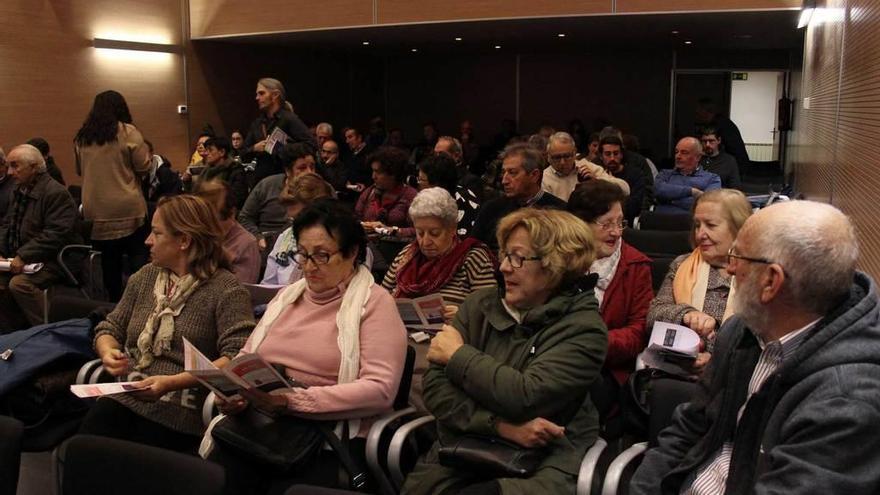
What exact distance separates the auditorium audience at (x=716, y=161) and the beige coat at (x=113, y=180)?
4.73 metres

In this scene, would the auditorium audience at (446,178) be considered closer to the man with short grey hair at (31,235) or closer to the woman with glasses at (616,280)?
the woman with glasses at (616,280)

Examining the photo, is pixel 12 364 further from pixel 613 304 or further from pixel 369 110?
pixel 369 110

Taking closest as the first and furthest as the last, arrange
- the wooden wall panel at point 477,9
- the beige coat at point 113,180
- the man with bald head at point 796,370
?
the man with bald head at point 796,370
the beige coat at point 113,180
the wooden wall panel at point 477,9

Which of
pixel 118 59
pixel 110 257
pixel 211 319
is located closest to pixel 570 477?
pixel 211 319

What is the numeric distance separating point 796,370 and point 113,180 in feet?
17.6

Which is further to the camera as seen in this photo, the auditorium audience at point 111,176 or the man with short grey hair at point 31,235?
the auditorium audience at point 111,176

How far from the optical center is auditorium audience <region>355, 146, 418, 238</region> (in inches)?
231

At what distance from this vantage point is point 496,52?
16.5 m

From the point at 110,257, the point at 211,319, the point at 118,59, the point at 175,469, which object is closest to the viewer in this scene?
the point at 175,469

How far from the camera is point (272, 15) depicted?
467 inches

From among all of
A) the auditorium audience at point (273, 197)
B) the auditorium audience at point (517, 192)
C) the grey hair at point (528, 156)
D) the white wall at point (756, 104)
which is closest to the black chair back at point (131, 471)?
the auditorium audience at point (517, 192)

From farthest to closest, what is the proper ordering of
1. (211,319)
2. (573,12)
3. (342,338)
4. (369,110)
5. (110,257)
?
1. (369,110)
2. (573,12)
3. (110,257)
4. (211,319)
5. (342,338)

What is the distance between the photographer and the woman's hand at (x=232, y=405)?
282cm

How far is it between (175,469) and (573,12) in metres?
8.68
